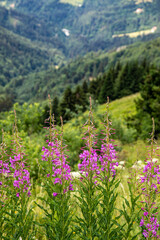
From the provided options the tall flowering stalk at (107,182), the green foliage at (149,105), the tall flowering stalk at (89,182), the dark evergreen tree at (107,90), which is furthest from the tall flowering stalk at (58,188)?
the dark evergreen tree at (107,90)

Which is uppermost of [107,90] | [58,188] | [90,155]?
[107,90]

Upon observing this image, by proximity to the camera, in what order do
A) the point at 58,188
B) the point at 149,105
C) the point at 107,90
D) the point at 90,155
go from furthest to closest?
the point at 107,90 < the point at 149,105 < the point at 58,188 < the point at 90,155

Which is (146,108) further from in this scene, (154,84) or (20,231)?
(20,231)

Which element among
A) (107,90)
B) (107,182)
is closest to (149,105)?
(107,182)

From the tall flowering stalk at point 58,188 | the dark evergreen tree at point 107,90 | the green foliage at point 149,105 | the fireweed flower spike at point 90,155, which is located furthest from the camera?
the dark evergreen tree at point 107,90

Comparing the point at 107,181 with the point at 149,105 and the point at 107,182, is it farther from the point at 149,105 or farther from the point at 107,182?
the point at 149,105

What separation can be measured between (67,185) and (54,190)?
0.18 meters

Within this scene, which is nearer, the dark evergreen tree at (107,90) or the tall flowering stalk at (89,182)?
the tall flowering stalk at (89,182)

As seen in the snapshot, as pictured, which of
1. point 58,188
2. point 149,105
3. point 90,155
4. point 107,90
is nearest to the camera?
point 90,155

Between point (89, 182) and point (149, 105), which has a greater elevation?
point (149, 105)

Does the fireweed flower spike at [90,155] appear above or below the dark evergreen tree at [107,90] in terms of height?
below

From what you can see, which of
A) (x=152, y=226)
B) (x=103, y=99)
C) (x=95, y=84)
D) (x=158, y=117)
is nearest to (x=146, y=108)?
(x=158, y=117)

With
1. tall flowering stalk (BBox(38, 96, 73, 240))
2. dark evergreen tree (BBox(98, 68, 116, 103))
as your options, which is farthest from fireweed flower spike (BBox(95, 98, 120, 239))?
dark evergreen tree (BBox(98, 68, 116, 103))

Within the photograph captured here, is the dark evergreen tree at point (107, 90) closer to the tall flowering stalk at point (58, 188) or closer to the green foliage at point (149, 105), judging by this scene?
the green foliage at point (149, 105)
